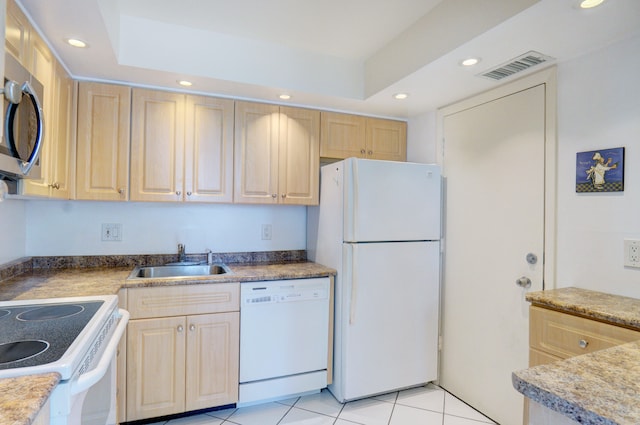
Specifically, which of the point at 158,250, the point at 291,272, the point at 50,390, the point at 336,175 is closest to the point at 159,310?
the point at 158,250

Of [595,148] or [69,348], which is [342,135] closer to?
[595,148]

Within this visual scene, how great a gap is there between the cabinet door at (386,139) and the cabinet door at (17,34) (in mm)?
2147

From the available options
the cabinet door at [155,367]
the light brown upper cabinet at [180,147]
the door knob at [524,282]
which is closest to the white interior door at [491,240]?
the door knob at [524,282]

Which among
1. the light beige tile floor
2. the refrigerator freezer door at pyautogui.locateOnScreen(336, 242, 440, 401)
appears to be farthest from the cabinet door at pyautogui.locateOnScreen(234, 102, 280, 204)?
the light beige tile floor

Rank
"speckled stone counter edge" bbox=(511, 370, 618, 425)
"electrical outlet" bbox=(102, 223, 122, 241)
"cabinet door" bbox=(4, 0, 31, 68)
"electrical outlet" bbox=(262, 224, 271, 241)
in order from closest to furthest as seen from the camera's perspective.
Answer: "speckled stone counter edge" bbox=(511, 370, 618, 425) → "cabinet door" bbox=(4, 0, 31, 68) → "electrical outlet" bbox=(102, 223, 122, 241) → "electrical outlet" bbox=(262, 224, 271, 241)

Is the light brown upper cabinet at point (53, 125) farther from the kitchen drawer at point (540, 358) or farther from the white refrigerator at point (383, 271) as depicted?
the kitchen drawer at point (540, 358)

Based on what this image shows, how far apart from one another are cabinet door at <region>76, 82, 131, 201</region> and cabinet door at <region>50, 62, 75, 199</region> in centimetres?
5

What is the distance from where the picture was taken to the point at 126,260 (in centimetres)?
245

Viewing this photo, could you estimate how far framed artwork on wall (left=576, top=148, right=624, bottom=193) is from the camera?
1606 millimetres

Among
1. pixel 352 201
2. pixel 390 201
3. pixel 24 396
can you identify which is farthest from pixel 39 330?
pixel 390 201

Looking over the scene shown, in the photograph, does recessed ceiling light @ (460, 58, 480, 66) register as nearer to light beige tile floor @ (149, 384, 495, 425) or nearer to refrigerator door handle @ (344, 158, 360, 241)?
refrigerator door handle @ (344, 158, 360, 241)

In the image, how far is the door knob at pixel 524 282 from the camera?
198 cm

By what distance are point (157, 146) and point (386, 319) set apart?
1.93m

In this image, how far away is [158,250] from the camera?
2529 mm
